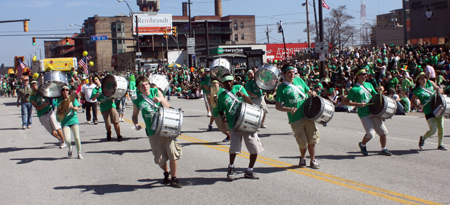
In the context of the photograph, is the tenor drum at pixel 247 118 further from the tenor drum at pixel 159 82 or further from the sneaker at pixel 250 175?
the tenor drum at pixel 159 82

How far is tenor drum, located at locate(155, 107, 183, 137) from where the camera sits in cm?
595

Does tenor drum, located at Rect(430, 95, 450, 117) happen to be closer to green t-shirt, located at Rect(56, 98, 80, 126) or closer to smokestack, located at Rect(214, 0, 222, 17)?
green t-shirt, located at Rect(56, 98, 80, 126)

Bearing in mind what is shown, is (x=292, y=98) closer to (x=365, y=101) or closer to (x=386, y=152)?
(x=365, y=101)

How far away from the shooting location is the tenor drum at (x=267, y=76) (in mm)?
8680

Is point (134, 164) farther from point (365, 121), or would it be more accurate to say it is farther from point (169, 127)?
point (365, 121)

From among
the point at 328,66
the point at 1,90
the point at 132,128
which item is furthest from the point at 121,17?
the point at 132,128

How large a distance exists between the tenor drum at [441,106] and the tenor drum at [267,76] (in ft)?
10.3

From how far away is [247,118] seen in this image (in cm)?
625

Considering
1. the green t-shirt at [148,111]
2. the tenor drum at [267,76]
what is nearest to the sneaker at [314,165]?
the tenor drum at [267,76]

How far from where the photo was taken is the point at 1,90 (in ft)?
162

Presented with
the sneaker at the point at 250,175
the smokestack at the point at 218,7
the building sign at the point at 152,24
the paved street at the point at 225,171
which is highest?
the smokestack at the point at 218,7

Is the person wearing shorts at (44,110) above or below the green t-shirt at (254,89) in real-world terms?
below

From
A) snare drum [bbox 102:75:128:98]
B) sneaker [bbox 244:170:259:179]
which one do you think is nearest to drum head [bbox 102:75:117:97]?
snare drum [bbox 102:75:128:98]

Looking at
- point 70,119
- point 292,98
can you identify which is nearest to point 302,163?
point 292,98
